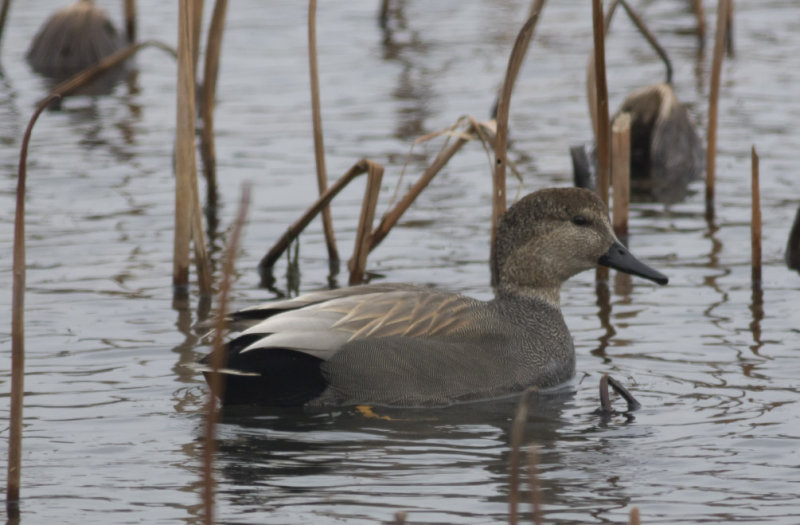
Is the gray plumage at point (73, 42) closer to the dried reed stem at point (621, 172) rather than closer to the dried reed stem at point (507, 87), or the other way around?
the dried reed stem at point (621, 172)

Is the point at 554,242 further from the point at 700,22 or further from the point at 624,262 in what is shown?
the point at 700,22

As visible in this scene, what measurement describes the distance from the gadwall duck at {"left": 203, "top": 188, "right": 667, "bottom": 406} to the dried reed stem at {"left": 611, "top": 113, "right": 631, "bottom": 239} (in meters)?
1.44

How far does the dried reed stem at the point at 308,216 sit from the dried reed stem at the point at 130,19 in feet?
24.7

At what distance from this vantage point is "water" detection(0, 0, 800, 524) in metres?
Result: 5.69

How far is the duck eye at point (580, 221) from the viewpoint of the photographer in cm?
737

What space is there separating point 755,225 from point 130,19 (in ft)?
30.9

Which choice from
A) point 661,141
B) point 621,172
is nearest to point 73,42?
point 661,141

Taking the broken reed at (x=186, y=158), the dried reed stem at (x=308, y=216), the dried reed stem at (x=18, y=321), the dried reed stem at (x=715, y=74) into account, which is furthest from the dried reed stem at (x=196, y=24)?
the dried reed stem at (x=18, y=321)

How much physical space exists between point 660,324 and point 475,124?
4.93 ft

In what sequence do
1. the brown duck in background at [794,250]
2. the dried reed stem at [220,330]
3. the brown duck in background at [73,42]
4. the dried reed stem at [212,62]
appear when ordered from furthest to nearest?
the brown duck in background at [73,42] < the brown duck in background at [794,250] < the dried reed stem at [212,62] < the dried reed stem at [220,330]

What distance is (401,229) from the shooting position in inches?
398

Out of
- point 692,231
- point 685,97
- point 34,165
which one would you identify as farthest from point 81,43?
point 692,231

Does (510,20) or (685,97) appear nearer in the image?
(685,97)

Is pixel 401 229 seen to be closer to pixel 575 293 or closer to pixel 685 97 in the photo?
pixel 575 293
